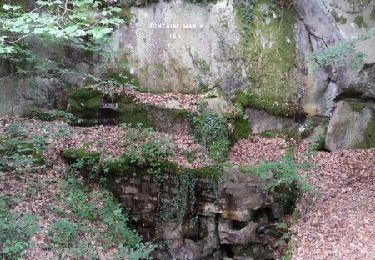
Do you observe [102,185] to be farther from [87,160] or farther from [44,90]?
[44,90]

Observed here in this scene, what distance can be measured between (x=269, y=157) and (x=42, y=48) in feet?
23.4

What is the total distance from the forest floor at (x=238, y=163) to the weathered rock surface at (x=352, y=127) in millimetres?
397

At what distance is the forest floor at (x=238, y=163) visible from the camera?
7243 millimetres

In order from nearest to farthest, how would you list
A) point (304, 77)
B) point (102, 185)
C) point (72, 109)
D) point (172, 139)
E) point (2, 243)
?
point (2, 243) < point (102, 185) < point (172, 139) < point (72, 109) < point (304, 77)

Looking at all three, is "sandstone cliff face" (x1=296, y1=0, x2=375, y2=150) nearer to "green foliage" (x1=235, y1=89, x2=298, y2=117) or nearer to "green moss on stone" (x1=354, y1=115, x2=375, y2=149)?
"green moss on stone" (x1=354, y1=115, x2=375, y2=149)

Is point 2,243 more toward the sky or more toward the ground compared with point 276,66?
more toward the ground

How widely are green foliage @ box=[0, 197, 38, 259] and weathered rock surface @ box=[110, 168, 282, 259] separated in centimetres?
247

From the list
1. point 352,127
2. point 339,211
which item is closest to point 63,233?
point 339,211

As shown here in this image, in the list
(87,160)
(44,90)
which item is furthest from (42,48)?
(87,160)

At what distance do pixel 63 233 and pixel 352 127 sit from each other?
7.92m

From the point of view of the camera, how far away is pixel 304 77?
12.7 m

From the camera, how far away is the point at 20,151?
9.28m

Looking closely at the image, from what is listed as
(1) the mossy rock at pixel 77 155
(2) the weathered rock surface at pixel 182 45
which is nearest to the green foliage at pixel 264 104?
(2) the weathered rock surface at pixel 182 45

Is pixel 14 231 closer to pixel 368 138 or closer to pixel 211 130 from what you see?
pixel 211 130
